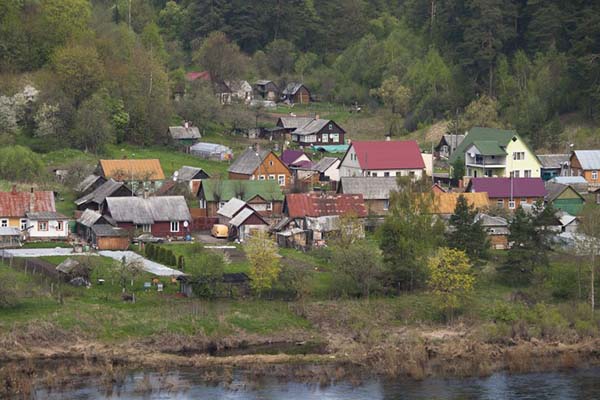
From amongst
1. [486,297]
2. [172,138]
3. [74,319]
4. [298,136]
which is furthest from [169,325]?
Result: [298,136]

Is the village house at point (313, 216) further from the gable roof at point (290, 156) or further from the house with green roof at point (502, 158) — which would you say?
the gable roof at point (290, 156)

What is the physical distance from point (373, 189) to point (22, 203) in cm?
1243

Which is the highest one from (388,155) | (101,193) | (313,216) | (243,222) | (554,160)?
(388,155)

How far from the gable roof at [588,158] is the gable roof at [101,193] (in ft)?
60.6

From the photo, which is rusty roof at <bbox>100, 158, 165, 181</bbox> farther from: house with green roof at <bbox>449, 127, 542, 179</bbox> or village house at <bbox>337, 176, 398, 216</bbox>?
house with green roof at <bbox>449, 127, 542, 179</bbox>

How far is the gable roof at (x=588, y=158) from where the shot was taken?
55219 millimetres

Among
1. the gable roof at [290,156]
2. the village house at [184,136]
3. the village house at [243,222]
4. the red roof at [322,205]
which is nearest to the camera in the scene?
the village house at [243,222]

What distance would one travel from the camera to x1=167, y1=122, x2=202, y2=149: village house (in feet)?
206

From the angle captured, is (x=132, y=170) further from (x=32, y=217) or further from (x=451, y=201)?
(x=451, y=201)

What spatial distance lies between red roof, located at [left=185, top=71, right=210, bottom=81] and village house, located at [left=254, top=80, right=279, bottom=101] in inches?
135

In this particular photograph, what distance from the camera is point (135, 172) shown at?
5294cm

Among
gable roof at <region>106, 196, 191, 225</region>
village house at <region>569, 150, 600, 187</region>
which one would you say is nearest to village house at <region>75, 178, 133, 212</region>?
gable roof at <region>106, 196, 191, 225</region>

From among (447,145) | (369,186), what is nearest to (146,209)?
(369,186)

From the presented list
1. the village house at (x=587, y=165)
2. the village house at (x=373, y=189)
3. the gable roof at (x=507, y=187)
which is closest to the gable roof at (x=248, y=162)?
the village house at (x=373, y=189)
